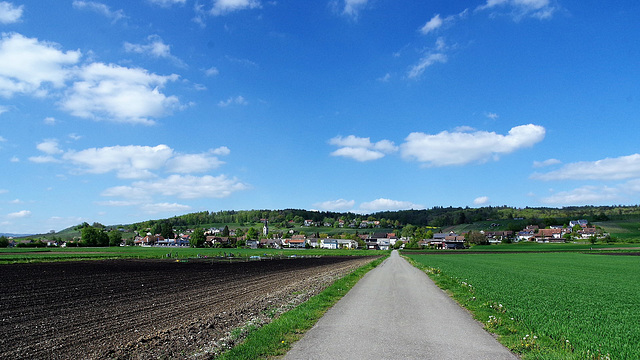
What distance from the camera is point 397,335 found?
10.9 meters

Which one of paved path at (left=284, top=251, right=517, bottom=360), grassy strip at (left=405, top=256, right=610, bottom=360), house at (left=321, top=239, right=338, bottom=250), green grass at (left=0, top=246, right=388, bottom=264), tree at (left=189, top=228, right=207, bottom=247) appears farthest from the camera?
house at (left=321, top=239, right=338, bottom=250)

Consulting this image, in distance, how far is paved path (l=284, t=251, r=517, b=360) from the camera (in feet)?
29.9

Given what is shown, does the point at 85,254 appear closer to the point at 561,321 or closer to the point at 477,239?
the point at 561,321

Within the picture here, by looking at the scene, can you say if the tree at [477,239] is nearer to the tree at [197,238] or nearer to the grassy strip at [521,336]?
the tree at [197,238]

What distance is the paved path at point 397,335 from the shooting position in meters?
9.11

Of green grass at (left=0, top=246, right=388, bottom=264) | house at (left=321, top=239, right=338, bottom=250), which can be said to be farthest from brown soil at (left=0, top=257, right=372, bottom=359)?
house at (left=321, top=239, right=338, bottom=250)

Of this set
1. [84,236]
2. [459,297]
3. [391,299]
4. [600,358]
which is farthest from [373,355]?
[84,236]

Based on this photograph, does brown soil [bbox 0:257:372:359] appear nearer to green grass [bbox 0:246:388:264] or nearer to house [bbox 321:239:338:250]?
green grass [bbox 0:246:388:264]

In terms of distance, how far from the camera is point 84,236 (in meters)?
139

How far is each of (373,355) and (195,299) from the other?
43.3 ft

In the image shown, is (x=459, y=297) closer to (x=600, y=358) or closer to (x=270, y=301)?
(x=270, y=301)

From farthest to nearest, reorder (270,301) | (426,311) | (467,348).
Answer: (270,301) → (426,311) → (467,348)

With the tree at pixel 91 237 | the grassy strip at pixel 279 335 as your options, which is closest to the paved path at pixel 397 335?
the grassy strip at pixel 279 335

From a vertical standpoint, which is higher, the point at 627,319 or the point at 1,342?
the point at 1,342
